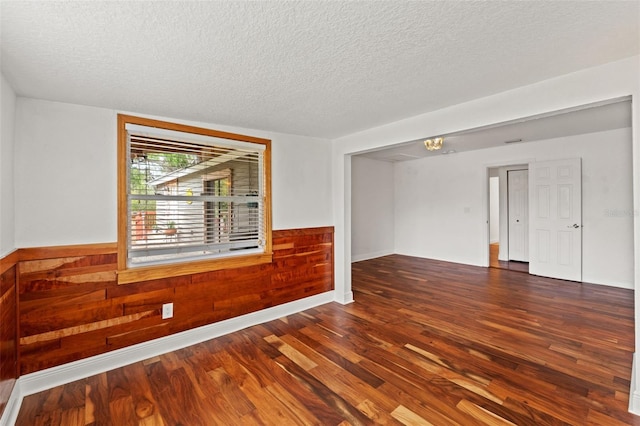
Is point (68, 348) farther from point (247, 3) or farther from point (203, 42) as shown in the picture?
point (247, 3)

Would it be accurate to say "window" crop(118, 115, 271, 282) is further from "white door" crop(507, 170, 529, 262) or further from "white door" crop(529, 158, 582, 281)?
"white door" crop(507, 170, 529, 262)

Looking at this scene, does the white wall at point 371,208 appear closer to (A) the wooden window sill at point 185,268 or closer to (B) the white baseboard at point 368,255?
(B) the white baseboard at point 368,255

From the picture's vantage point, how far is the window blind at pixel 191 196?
2715 mm

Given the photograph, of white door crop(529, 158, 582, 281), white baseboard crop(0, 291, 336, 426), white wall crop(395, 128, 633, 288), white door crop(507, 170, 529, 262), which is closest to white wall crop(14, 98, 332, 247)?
white baseboard crop(0, 291, 336, 426)

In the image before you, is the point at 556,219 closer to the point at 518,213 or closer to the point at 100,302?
the point at 518,213

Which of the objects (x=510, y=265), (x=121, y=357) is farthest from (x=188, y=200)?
(x=510, y=265)

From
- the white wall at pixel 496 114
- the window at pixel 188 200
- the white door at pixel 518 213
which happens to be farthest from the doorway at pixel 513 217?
the window at pixel 188 200

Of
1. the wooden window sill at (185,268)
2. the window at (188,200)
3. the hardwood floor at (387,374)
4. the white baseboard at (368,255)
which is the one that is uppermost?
the window at (188,200)

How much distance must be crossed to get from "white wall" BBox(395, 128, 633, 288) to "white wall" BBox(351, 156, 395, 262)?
330 mm

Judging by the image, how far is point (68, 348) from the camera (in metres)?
2.36

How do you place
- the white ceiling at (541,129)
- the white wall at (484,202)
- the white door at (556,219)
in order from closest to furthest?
1. the white ceiling at (541,129)
2. the white wall at (484,202)
3. the white door at (556,219)

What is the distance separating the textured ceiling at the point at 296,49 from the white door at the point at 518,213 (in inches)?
206

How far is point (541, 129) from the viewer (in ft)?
14.5

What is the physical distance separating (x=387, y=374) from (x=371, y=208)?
16.7ft
